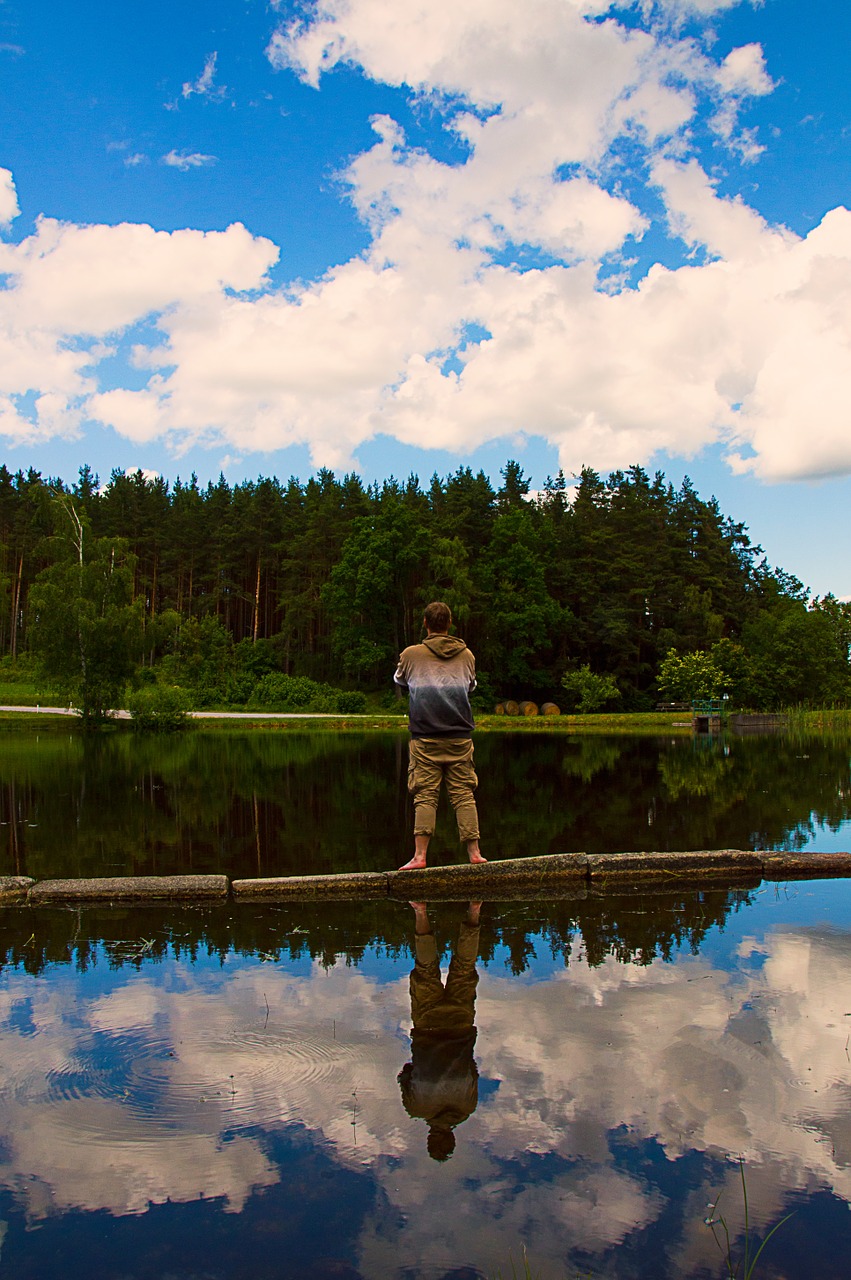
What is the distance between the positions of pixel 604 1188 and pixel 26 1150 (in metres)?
1.87

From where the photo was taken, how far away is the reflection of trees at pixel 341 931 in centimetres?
487

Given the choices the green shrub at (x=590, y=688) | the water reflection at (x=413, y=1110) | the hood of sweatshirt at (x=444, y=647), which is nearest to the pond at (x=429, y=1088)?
the water reflection at (x=413, y=1110)

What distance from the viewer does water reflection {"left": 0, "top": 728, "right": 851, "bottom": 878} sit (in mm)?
8164

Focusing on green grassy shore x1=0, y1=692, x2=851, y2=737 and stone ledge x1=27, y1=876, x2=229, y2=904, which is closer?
stone ledge x1=27, y1=876, x2=229, y2=904

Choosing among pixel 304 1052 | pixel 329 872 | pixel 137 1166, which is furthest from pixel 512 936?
pixel 137 1166

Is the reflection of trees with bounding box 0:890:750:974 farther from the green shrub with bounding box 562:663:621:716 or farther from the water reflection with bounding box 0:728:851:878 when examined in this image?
the green shrub with bounding box 562:663:621:716

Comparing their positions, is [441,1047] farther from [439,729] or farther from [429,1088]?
[439,729]

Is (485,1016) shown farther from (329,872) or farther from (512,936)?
(329,872)

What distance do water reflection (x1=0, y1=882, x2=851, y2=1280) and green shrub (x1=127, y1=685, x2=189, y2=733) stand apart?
26657 millimetres

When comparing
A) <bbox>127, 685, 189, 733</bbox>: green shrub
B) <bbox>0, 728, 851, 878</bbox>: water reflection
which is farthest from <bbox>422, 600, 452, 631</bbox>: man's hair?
<bbox>127, 685, 189, 733</bbox>: green shrub

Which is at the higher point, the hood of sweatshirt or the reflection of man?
the hood of sweatshirt

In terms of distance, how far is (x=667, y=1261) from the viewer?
231 cm

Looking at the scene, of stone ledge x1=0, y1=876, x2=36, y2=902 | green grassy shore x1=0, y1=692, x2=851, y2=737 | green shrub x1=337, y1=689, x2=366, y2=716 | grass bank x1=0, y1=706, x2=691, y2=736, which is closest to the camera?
stone ledge x1=0, y1=876, x2=36, y2=902

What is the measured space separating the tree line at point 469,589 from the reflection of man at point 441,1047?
36.9 m
